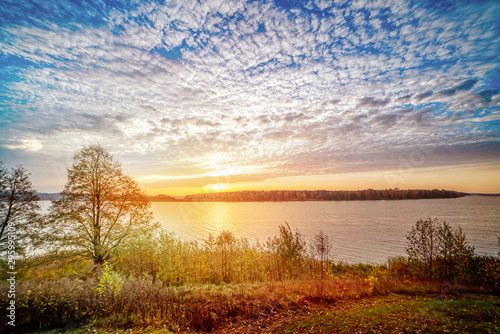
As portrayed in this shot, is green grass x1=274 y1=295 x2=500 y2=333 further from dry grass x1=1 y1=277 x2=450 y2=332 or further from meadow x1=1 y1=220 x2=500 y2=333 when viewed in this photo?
dry grass x1=1 y1=277 x2=450 y2=332

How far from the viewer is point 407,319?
28.9 ft

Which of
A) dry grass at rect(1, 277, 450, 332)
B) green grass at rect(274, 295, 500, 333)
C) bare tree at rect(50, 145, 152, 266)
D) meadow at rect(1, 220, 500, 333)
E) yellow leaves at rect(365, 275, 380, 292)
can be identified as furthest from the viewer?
bare tree at rect(50, 145, 152, 266)

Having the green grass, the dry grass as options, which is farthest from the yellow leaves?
the green grass

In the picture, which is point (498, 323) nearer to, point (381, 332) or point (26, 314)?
point (381, 332)

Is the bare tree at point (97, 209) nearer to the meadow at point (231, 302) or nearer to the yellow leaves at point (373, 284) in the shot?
the meadow at point (231, 302)

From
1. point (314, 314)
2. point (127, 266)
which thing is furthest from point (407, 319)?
point (127, 266)

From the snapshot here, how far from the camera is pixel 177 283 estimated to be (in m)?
17.7

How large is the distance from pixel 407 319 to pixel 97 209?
828 inches

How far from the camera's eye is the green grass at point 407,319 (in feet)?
26.0

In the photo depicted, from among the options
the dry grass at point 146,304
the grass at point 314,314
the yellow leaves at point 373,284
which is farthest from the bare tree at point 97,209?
the yellow leaves at point 373,284

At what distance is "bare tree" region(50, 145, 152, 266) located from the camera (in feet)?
55.7

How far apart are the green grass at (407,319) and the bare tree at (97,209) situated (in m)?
15.5

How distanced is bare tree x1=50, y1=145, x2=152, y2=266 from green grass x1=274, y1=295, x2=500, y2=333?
15.5m

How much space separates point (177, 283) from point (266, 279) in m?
7.50
